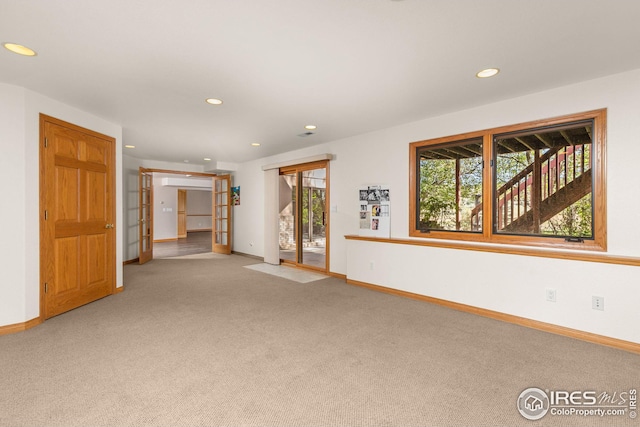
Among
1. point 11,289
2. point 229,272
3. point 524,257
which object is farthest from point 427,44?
point 229,272

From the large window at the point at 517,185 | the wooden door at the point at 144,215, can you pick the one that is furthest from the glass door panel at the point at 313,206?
the wooden door at the point at 144,215

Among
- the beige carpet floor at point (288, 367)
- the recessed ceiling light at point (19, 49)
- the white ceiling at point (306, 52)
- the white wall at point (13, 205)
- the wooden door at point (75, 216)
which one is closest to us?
the beige carpet floor at point (288, 367)

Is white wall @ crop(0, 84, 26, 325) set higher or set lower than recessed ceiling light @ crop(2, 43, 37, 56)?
lower

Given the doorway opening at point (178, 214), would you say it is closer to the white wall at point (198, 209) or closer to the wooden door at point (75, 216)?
the white wall at point (198, 209)

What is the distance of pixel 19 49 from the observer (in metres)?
2.40

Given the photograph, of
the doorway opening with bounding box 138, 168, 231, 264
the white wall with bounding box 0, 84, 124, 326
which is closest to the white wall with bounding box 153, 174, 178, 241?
the doorway opening with bounding box 138, 168, 231, 264

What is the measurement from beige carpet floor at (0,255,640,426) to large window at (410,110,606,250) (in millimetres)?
1073

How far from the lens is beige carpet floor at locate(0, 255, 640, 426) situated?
1821 mm

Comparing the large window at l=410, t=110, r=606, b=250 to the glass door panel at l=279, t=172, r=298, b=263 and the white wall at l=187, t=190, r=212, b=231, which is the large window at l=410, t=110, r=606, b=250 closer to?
the glass door panel at l=279, t=172, r=298, b=263

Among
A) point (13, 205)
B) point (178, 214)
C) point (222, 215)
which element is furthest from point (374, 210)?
point (178, 214)

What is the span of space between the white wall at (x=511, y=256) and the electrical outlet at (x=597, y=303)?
0.03 m

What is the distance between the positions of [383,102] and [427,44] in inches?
50.2

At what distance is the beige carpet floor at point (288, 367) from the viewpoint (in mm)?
1821
